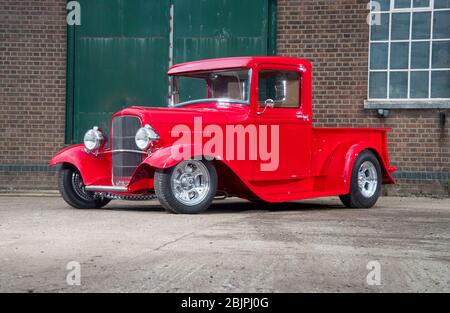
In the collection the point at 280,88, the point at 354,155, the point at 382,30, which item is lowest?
the point at 354,155

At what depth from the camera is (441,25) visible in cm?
1425

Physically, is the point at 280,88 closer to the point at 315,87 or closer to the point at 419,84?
the point at 315,87

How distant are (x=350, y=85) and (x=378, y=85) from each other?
476mm

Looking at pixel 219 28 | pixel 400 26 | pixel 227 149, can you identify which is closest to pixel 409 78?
pixel 400 26

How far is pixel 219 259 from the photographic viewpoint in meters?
6.14

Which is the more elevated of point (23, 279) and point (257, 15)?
point (257, 15)

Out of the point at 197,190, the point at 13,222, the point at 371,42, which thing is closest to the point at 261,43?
the point at 371,42

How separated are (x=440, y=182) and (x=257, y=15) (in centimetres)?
421

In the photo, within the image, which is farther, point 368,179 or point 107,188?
point 368,179

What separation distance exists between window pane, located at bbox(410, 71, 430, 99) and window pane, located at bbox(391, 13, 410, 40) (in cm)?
66

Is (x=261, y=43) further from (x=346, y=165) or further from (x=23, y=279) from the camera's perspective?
(x=23, y=279)

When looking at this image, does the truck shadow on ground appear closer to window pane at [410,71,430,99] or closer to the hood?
the hood

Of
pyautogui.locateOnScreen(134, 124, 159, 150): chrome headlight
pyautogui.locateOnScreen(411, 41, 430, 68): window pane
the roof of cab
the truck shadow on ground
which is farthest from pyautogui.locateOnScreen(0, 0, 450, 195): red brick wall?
pyautogui.locateOnScreen(134, 124, 159, 150): chrome headlight

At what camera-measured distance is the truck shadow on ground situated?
10.9 m
